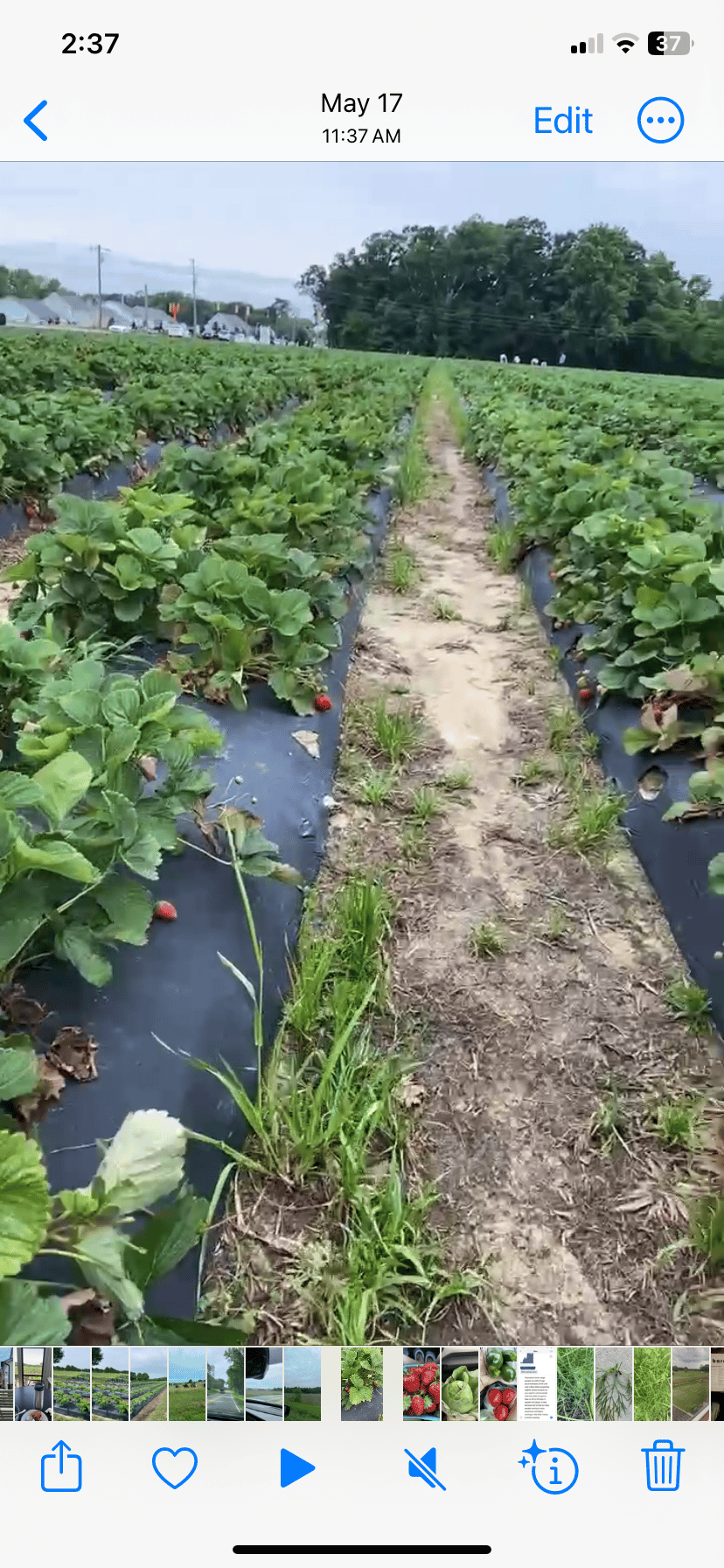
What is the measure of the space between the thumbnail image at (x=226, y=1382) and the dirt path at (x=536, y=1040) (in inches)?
19.9

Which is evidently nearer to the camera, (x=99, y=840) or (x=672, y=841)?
(x=99, y=840)

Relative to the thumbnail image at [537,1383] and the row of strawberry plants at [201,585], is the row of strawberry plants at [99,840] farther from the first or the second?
the thumbnail image at [537,1383]

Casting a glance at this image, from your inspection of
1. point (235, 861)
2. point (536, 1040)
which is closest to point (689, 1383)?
Answer: point (536, 1040)

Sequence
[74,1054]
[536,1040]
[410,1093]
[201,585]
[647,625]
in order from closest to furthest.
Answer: [74,1054]
[410,1093]
[536,1040]
[201,585]
[647,625]

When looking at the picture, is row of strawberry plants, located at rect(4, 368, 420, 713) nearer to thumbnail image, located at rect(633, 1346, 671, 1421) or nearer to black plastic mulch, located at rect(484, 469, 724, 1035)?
black plastic mulch, located at rect(484, 469, 724, 1035)

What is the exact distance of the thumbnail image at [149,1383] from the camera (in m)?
0.96

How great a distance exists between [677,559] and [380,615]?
5.89ft

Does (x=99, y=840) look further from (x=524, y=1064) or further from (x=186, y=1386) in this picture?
(x=524, y=1064)

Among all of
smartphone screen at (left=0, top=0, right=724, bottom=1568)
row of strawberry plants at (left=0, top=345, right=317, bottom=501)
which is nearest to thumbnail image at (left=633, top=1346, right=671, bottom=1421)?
smartphone screen at (left=0, top=0, right=724, bottom=1568)

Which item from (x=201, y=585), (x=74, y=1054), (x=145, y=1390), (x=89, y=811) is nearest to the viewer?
(x=145, y=1390)

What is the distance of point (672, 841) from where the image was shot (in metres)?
2.37

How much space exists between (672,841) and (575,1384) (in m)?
1.56
